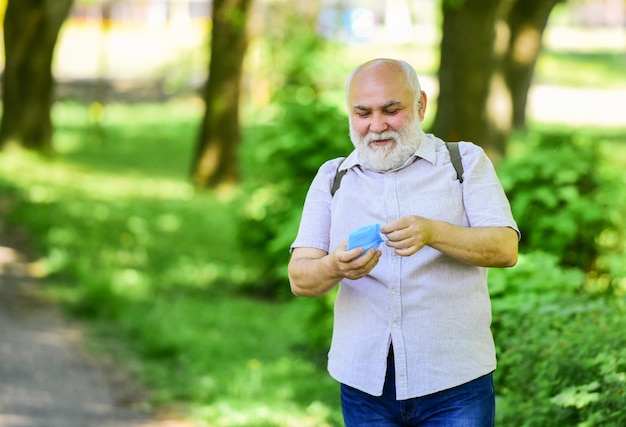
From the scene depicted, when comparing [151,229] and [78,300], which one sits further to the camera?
[151,229]

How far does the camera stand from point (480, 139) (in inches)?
457

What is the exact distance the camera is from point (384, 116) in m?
3.61

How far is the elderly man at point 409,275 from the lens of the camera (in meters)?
3.56

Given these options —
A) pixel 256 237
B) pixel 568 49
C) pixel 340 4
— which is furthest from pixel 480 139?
pixel 568 49

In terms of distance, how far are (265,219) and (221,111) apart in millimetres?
7546

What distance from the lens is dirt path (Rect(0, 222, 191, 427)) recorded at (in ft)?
24.2

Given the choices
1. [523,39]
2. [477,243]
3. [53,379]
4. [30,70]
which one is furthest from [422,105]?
[523,39]

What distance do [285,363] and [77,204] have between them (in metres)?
7.48

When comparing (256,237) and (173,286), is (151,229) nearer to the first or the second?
(173,286)

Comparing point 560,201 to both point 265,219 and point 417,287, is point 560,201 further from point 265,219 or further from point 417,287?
point 417,287

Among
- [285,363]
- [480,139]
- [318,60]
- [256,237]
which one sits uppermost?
[318,60]

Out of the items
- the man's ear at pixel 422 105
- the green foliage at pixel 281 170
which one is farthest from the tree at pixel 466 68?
the man's ear at pixel 422 105

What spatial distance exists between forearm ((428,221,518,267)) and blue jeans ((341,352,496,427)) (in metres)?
0.37

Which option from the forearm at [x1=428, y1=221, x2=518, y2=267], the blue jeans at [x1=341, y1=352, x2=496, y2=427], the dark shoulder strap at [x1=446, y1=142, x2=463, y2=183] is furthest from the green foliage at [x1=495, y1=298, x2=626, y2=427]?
the dark shoulder strap at [x1=446, y1=142, x2=463, y2=183]
